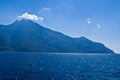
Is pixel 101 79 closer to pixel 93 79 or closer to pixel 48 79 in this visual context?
pixel 93 79

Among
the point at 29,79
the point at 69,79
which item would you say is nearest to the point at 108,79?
the point at 69,79

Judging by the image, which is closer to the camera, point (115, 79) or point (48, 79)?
point (48, 79)

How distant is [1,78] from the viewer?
7562cm

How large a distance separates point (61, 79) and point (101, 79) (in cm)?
1462

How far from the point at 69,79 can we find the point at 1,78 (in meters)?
21.8

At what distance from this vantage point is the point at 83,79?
81312 millimetres

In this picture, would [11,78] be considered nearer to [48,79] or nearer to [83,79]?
[48,79]

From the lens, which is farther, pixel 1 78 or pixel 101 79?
pixel 101 79

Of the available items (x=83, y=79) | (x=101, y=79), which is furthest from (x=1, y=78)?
(x=101, y=79)

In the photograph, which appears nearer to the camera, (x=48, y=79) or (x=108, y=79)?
(x=48, y=79)

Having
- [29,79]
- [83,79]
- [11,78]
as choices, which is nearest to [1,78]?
[11,78]

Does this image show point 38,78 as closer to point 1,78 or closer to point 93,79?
point 1,78

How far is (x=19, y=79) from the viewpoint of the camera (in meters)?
74.8

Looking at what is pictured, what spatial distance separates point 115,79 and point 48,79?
23.9 meters
